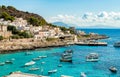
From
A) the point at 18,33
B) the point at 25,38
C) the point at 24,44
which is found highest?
the point at 18,33

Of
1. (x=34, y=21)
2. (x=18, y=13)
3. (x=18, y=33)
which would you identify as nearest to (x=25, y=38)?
Result: (x=18, y=33)

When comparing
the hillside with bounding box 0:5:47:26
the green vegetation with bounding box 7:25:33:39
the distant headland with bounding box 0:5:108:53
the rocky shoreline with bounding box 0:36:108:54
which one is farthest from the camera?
the hillside with bounding box 0:5:47:26

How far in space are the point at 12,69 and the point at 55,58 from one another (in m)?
16.7

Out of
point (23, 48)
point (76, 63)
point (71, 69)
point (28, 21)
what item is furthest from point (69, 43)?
point (71, 69)

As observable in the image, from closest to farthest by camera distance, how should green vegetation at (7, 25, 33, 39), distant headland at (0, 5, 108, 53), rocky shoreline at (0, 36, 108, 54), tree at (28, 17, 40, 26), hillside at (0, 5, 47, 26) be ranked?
1. rocky shoreline at (0, 36, 108, 54)
2. distant headland at (0, 5, 108, 53)
3. green vegetation at (7, 25, 33, 39)
4. tree at (28, 17, 40, 26)
5. hillside at (0, 5, 47, 26)

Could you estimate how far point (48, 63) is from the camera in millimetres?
64188

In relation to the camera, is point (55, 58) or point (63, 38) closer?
point (55, 58)

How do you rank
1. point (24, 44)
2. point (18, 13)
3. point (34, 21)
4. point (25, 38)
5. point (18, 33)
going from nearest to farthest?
point (24, 44) < point (25, 38) < point (18, 33) < point (34, 21) < point (18, 13)

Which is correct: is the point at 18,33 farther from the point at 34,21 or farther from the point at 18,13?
the point at 18,13

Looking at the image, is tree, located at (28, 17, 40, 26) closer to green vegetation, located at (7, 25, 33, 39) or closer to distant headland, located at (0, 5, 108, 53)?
distant headland, located at (0, 5, 108, 53)

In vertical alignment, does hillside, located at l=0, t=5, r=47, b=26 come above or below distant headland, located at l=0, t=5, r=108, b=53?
above

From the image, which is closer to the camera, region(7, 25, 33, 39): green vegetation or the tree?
region(7, 25, 33, 39): green vegetation

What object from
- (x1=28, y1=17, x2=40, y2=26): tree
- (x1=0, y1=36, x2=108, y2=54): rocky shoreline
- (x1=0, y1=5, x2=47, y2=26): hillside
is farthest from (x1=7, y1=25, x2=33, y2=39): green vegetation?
(x1=0, y1=5, x2=47, y2=26): hillside

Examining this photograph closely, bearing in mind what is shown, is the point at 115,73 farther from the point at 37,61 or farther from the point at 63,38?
the point at 63,38
